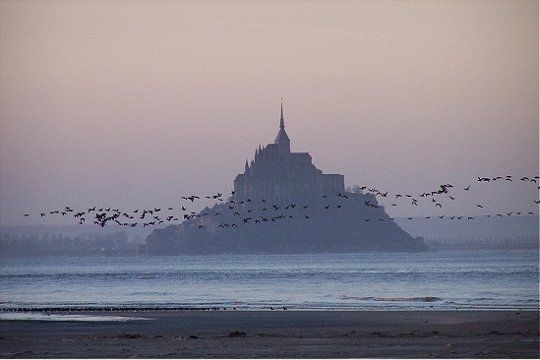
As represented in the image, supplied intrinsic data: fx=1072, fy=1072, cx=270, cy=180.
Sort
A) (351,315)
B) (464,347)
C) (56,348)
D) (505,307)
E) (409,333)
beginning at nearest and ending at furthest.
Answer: (464,347) < (56,348) < (409,333) < (351,315) < (505,307)

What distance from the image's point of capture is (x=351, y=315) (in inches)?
1299

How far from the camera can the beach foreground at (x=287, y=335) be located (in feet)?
69.6

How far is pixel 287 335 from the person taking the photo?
25.6 m

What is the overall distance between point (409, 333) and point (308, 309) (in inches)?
491

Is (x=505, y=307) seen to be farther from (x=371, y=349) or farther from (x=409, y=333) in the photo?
(x=371, y=349)

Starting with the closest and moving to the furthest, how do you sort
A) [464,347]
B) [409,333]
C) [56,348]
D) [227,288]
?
[464,347] → [56,348] → [409,333] → [227,288]

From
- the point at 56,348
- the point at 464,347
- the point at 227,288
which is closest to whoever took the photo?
the point at 464,347

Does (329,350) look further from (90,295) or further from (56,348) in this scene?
(90,295)

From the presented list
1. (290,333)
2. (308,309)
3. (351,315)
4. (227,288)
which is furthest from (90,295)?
(290,333)

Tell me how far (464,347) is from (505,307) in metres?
15.6

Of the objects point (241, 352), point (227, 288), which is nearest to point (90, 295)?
point (227, 288)

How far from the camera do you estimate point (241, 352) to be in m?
21.4

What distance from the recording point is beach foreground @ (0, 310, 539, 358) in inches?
835

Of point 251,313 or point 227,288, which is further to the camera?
point 227,288
